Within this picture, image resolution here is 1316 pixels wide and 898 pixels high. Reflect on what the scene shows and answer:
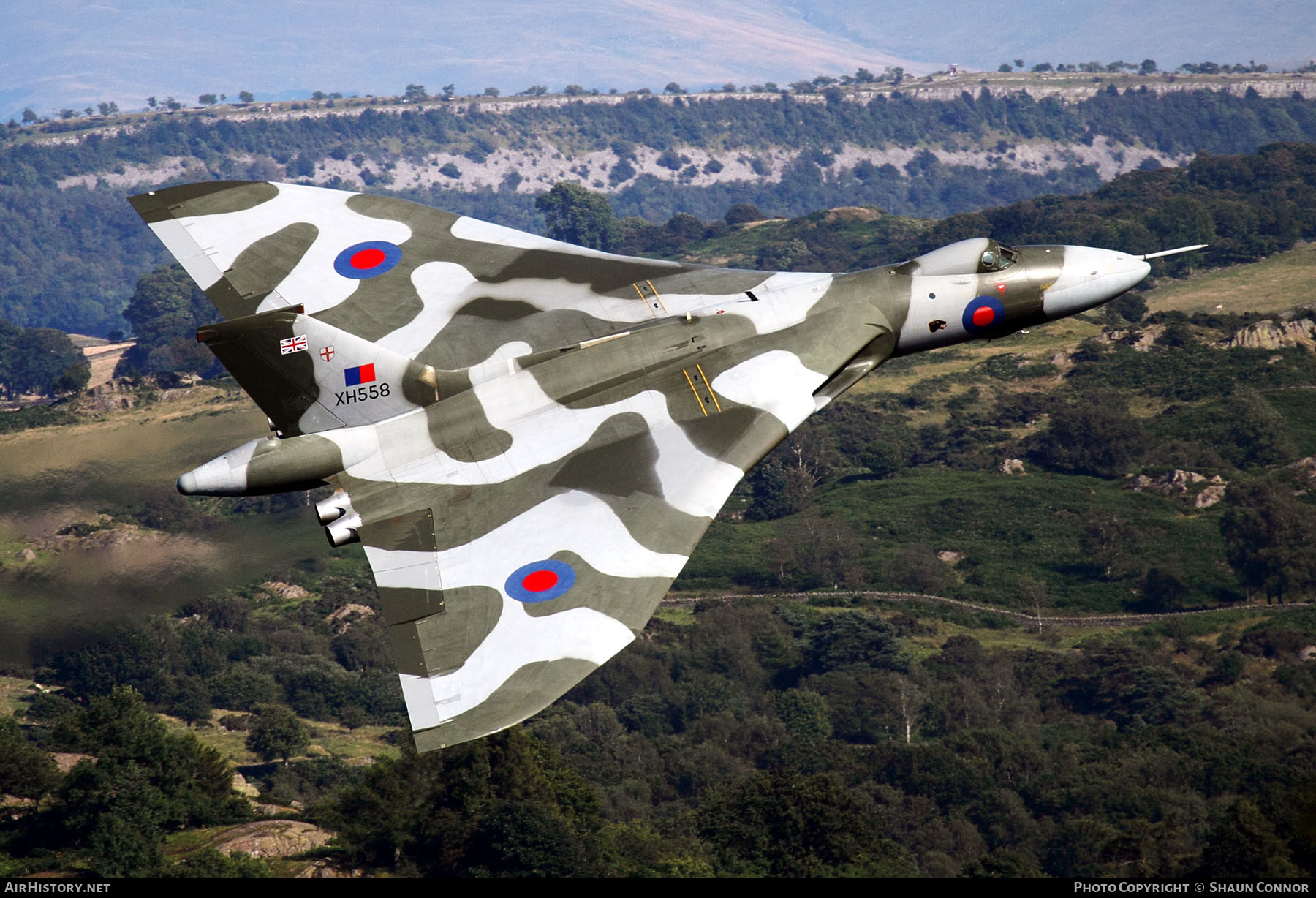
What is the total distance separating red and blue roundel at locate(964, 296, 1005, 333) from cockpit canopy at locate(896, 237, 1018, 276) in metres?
1.02

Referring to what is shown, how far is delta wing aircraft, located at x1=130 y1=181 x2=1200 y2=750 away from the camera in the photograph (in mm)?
29531

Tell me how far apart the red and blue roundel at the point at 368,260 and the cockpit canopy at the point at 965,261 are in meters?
17.5

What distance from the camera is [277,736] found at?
348 feet

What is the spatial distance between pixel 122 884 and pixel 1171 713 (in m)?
96.1

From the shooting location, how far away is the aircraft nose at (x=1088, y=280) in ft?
135

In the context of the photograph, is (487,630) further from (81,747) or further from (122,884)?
(81,747)

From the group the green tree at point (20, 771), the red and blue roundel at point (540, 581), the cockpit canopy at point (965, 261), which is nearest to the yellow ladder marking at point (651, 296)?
the cockpit canopy at point (965, 261)

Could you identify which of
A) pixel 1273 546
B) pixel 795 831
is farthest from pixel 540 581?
pixel 1273 546

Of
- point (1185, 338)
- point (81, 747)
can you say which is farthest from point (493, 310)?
point (1185, 338)

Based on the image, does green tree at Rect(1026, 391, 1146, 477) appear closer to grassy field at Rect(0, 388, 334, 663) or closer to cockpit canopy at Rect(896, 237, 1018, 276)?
grassy field at Rect(0, 388, 334, 663)

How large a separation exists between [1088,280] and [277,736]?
87.4m

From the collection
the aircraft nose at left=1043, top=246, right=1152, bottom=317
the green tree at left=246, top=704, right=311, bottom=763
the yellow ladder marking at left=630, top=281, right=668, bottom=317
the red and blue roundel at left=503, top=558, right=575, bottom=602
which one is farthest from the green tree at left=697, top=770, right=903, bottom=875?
the red and blue roundel at left=503, top=558, right=575, bottom=602

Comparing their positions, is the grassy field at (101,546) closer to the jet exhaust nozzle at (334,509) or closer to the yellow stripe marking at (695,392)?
the jet exhaust nozzle at (334,509)

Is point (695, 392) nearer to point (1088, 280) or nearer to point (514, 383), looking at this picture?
point (514, 383)
